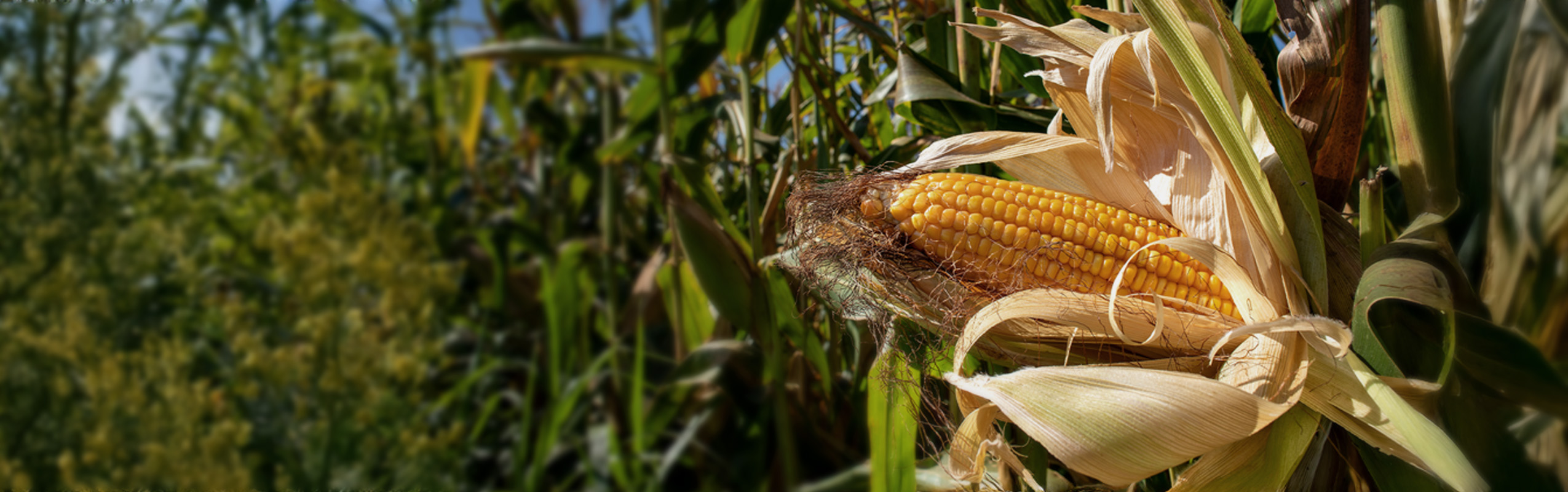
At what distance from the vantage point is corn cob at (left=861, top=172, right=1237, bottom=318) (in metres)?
0.18

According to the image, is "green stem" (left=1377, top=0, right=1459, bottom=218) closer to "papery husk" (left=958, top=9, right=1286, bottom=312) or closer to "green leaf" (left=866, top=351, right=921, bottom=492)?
"papery husk" (left=958, top=9, right=1286, bottom=312)

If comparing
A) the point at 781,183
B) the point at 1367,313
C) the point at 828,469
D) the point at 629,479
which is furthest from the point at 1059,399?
the point at 629,479

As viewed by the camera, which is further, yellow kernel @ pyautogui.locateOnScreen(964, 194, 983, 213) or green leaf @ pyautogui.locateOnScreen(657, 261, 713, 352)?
green leaf @ pyautogui.locateOnScreen(657, 261, 713, 352)

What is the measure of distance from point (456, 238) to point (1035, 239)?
66 cm

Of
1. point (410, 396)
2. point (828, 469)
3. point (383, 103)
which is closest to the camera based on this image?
point (828, 469)

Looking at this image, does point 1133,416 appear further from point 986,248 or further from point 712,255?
point 712,255

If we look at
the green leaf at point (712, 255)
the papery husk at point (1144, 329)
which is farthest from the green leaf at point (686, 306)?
the papery husk at point (1144, 329)

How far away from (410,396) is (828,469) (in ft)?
1.12

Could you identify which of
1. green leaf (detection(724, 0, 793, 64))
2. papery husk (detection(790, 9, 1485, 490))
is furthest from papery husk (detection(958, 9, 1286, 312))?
green leaf (detection(724, 0, 793, 64))

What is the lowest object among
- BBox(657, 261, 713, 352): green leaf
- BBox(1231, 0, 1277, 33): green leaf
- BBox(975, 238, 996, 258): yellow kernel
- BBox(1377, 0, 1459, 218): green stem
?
BBox(657, 261, 713, 352): green leaf

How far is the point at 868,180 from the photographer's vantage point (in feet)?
0.65

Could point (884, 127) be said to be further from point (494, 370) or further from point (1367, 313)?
point (494, 370)

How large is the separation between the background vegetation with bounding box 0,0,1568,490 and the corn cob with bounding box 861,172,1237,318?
60mm

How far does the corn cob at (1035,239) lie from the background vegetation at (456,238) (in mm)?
60
